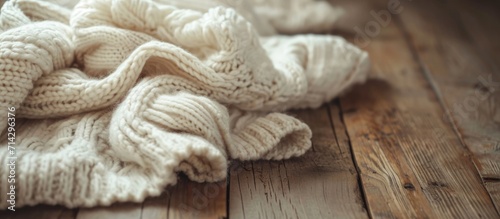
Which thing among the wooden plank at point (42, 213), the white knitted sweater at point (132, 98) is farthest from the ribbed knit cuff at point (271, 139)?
the wooden plank at point (42, 213)

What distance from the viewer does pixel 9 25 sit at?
1.09 meters

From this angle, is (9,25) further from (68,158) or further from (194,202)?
(194,202)

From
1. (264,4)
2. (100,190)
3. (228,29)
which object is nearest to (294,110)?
(228,29)

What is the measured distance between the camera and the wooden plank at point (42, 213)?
2.90 ft

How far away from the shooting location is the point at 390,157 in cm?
116

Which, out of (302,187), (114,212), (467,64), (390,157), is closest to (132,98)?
(114,212)

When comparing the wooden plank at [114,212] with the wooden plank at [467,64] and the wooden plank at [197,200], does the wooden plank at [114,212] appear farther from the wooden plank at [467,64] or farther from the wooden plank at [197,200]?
the wooden plank at [467,64]

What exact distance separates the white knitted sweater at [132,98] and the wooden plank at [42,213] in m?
0.02

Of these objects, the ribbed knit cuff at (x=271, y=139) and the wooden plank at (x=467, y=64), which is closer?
the ribbed knit cuff at (x=271, y=139)

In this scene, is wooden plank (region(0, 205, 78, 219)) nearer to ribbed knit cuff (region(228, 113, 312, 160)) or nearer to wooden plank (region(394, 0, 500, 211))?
ribbed knit cuff (region(228, 113, 312, 160))

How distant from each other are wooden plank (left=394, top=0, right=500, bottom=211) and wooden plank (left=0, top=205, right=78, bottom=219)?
736mm

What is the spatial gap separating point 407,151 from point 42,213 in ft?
2.37

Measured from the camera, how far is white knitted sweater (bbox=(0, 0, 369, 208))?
0.92 meters

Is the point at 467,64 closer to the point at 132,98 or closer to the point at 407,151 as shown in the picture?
the point at 407,151
